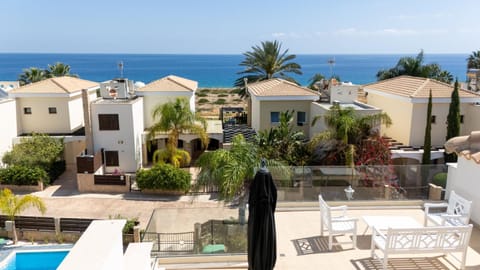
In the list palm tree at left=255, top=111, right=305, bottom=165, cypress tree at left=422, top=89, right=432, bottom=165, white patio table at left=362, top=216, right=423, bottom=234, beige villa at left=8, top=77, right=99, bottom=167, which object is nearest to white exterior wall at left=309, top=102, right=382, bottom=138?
cypress tree at left=422, top=89, right=432, bottom=165

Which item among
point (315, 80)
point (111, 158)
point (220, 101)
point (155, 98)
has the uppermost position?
point (315, 80)

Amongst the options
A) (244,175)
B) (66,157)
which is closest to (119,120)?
(66,157)

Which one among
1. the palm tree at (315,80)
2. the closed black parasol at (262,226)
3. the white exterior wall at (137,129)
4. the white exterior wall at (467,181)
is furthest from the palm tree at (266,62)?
the closed black parasol at (262,226)

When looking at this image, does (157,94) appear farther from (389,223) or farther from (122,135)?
(389,223)

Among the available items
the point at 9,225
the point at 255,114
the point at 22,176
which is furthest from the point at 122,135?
the point at 9,225

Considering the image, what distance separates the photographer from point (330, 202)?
13031mm

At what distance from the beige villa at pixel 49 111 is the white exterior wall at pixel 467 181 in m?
23.0

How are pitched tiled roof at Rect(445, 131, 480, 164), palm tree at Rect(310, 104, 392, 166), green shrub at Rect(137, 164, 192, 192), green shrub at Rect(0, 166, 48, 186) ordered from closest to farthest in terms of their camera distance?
pitched tiled roof at Rect(445, 131, 480, 164) < palm tree at Rect(310, 104, 392, 166) < green shrub at Rect(137, 164, 192, 192) < green shrub at Rect(0, 166, 48, 186)

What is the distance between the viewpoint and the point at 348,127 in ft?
66.3

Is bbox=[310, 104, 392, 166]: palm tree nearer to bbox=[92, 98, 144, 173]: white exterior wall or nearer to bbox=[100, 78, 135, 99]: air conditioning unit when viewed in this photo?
bbox=[92, 98, 144, 173]: white exterior wall

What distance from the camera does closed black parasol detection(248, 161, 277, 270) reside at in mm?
6930

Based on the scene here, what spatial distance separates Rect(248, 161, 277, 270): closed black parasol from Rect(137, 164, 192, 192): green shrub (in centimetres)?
1502

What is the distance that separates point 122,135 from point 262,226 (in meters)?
19.3

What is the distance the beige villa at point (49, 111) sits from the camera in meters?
26.5
